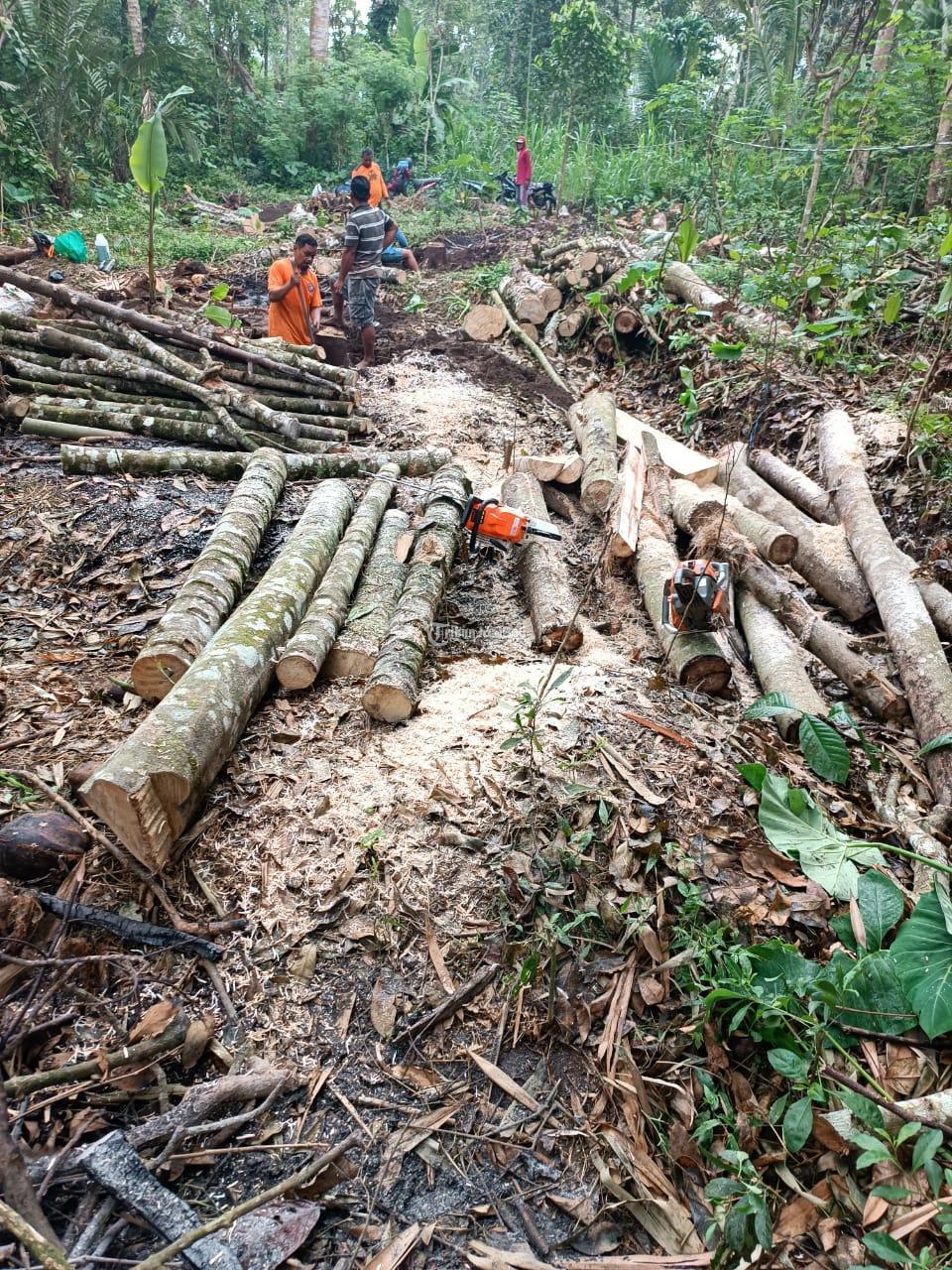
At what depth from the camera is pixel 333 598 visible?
3.83m

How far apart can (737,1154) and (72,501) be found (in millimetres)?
4956

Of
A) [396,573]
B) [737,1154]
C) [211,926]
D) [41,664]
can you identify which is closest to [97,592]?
[41,664]

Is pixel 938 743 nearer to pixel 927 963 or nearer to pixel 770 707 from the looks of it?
pixel 770 707

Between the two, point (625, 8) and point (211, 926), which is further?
point (625, 8)

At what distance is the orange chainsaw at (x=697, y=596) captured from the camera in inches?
135

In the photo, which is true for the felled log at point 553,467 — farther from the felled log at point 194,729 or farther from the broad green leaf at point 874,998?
the broad green leaf at point 874,998

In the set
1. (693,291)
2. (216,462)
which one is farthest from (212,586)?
(693,291)

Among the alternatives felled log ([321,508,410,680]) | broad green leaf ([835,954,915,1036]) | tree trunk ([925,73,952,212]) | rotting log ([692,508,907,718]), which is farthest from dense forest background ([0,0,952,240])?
broad green leaf ([835,954,915,1036])

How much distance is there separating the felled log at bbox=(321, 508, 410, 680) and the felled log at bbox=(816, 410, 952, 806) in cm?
262

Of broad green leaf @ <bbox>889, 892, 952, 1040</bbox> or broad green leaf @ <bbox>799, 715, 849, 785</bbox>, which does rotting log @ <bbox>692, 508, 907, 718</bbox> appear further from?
broad green leaf @ <bbox>889, 892, 952, 1040</bbox>

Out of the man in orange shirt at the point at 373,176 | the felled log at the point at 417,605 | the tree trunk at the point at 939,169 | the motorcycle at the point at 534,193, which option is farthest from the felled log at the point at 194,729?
the motorcycle at the point at 534,193

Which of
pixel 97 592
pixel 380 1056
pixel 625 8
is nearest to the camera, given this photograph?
pixel 380 1056

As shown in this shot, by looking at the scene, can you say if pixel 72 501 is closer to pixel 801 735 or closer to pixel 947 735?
pixel 801 735

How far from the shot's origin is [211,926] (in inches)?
96.4
